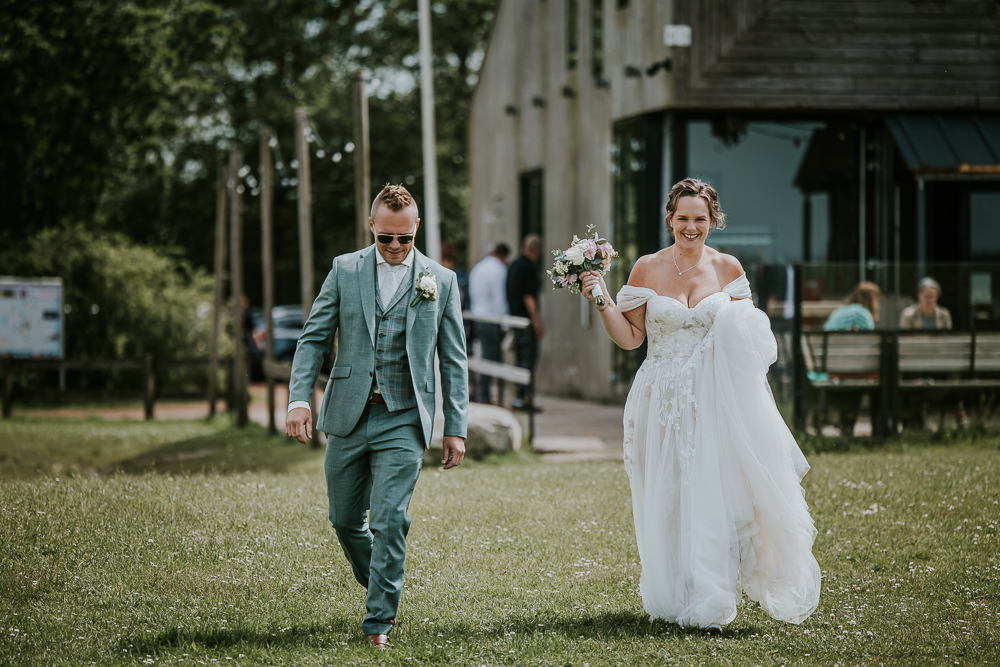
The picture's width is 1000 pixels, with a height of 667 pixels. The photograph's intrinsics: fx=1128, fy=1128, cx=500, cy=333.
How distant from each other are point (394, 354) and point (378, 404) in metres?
0.24

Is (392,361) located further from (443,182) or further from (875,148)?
(443,182)

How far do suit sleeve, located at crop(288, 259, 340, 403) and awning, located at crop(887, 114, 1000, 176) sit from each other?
11.1 meters

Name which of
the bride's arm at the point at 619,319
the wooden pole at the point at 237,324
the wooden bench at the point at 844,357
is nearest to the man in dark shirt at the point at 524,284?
the wooden bench at the point at 844,357

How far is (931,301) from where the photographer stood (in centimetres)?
1263

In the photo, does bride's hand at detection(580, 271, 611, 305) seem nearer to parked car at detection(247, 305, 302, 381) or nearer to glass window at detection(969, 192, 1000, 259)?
glass window at detection(969, 192, 1000, 259)

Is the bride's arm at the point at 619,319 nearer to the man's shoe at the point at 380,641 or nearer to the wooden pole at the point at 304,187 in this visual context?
the man's shoe at the point at 380,641

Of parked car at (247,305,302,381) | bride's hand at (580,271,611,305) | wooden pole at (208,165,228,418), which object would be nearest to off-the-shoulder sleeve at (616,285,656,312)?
bride's hand at (580,271,611,305)

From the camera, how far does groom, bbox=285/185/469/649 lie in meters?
5.15

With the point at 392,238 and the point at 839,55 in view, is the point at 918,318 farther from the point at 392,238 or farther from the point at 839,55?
the point at 392,238

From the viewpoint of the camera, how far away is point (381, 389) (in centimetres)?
520

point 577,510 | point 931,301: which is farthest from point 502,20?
point 577,510

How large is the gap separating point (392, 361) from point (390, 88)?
35.8 m

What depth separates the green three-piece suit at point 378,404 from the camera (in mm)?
5152

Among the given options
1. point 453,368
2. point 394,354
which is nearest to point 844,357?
point 453,368
